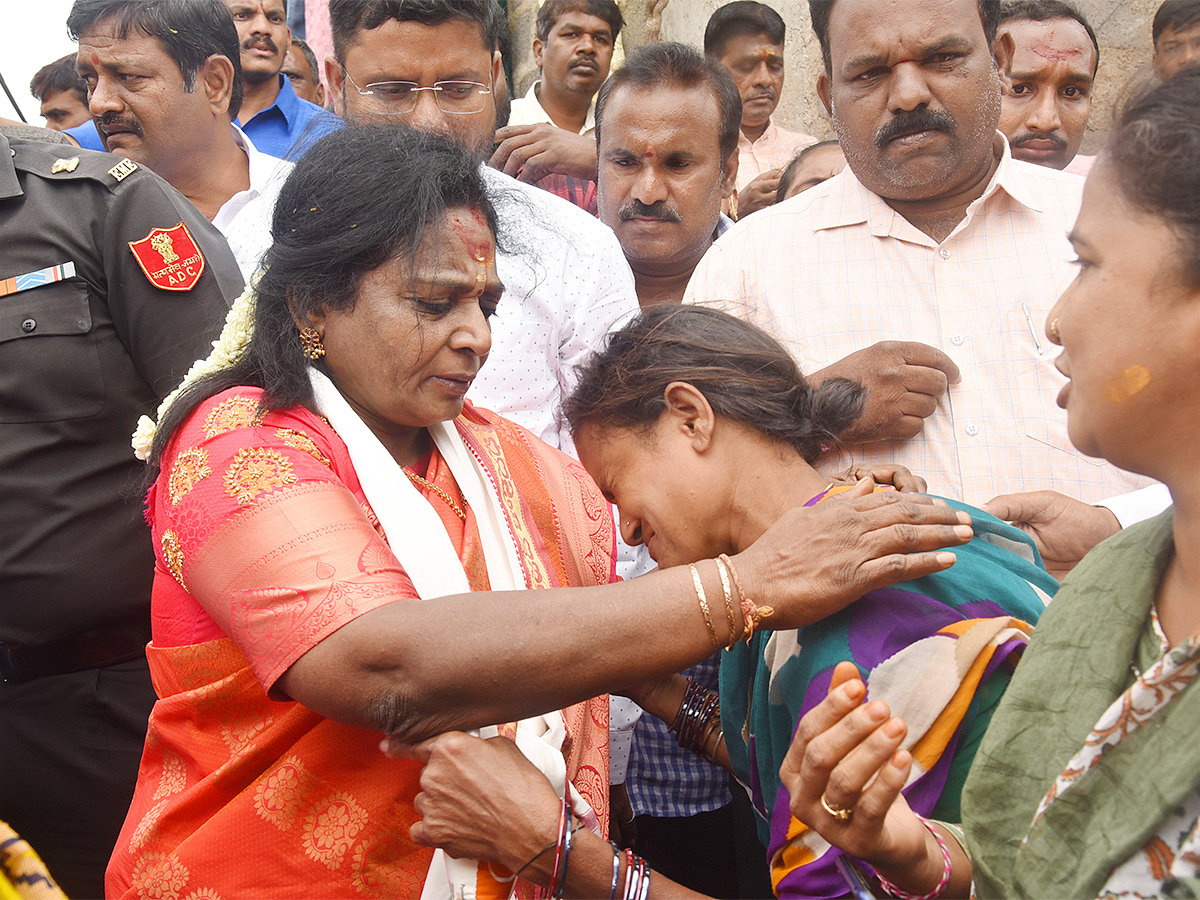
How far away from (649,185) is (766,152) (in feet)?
6.54

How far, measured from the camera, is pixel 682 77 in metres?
3.51

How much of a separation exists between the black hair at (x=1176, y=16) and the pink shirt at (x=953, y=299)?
1.59 metres

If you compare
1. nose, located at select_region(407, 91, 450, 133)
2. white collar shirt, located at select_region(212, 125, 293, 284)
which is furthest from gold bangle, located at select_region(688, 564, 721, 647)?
nose, located at select_region(407, 91, 450, 133)

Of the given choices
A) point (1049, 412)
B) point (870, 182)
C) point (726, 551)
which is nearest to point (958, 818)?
point (726, 551)

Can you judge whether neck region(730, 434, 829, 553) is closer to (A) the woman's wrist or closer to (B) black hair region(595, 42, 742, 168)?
(A) the woman's wrist

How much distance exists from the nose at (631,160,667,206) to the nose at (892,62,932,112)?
0.90 metres

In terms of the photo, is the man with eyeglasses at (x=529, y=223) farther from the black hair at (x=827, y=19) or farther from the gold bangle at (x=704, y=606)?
the gold bangle at (x=704, y=606)

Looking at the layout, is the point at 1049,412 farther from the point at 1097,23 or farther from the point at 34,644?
the point at 1097,23

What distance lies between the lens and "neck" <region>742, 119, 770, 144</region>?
5211mm

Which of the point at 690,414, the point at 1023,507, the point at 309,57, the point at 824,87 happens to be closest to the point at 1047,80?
the point at 824,87

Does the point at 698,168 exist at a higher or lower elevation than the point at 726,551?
higher

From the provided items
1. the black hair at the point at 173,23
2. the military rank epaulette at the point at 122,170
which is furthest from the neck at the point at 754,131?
the military rank epaulette at the point at 122,170

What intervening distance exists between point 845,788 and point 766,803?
618 mm

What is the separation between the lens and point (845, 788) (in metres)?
1.20
